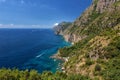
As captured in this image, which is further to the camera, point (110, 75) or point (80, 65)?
point (80, 65)

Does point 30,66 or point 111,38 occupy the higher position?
point 111,38

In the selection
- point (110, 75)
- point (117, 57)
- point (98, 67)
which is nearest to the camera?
point (110, 75)

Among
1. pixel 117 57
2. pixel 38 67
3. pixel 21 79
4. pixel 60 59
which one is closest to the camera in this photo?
pixel 21 79

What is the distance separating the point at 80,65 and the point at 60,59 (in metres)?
56.0

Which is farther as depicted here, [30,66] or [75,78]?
[30,66]

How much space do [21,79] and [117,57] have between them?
65123 mm

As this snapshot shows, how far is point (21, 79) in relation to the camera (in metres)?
94.8

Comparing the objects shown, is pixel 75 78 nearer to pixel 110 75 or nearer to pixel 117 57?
pixel 110 75

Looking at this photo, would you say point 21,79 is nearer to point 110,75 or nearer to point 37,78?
point 37,78

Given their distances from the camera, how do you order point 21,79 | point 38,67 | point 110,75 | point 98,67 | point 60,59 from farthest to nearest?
1. point 60,59
2. point 38,67
3. point 98,67
4. point 110,75
5. point 21,79

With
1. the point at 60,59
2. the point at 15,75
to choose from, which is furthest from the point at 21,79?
the point at 60,59

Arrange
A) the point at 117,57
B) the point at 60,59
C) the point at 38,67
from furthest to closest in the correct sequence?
the point at 60,59 → the point at 38,67 → the point at 117,57

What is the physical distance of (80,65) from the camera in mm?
139250

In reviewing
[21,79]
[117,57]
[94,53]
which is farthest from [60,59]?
[21,79]
